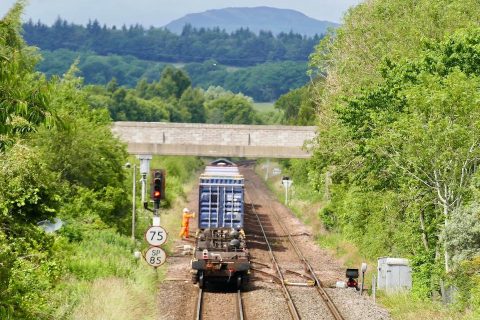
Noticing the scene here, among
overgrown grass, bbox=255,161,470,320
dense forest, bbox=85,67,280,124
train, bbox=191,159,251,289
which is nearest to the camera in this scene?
overgrown grass, bbox=255,161,470,320

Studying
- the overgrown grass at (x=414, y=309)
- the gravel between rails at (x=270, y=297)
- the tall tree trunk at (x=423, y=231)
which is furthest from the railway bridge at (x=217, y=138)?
the overgrown grass at (x=414, y=309)

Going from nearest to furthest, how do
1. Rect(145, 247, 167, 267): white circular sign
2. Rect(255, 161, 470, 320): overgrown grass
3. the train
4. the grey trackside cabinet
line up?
Rect(255, 161, 470, 320): overgrown grass
Rect(145, 247, 167, 267): white circular sign
the grey trackside cabinet
the train

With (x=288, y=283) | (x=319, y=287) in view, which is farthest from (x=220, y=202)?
(x=319, y=287)

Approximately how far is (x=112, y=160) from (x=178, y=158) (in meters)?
52.3

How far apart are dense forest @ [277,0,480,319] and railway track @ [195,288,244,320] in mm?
4807

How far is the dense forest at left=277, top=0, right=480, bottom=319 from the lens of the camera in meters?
23.8

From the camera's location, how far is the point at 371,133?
28.3 metres

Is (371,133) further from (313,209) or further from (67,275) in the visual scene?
(313,209)

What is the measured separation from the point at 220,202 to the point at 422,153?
591 inches

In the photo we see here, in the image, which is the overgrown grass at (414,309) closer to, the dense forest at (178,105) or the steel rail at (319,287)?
the steel rail at (319,287)

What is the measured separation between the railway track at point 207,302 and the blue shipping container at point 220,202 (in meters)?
8.16

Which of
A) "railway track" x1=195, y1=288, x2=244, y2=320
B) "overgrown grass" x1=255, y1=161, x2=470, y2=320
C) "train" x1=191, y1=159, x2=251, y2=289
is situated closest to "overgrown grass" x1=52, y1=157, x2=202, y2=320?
"railway track" x1=195, y1=288, x2=244, y2=320

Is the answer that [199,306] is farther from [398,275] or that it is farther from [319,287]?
[398,275]

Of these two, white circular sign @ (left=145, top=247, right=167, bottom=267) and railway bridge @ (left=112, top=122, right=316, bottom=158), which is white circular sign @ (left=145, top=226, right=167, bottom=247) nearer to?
white circular sign @ (left=145, top=247, right=167, bottom=267)
